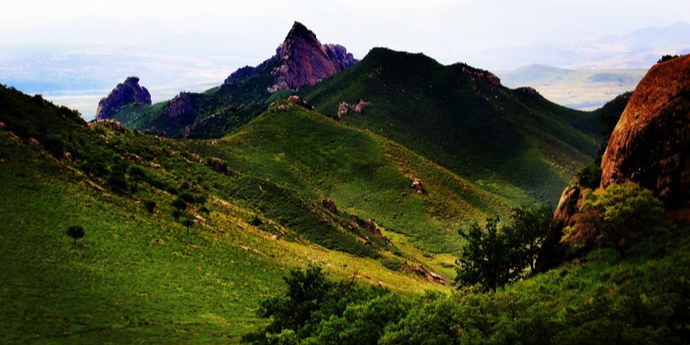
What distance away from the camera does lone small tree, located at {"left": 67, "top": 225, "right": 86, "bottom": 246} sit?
205 feet

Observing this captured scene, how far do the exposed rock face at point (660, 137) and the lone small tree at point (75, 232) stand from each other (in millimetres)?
63507

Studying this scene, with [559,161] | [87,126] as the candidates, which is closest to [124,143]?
[87,126]

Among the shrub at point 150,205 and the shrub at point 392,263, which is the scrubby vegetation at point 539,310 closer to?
the shrub at point 150,205

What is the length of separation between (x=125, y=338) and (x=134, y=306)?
25.6 feet

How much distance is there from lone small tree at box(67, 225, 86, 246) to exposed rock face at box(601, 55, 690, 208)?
63.5 metres

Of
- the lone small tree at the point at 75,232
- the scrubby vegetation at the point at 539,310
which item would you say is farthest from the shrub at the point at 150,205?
the scrubby vegetation at the point at 539,310

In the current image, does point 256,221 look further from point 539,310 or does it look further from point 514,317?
point 539,310

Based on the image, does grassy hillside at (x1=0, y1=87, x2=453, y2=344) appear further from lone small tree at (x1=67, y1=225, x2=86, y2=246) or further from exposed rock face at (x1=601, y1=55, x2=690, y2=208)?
exposed rock face at (x1=601, y1=55, x2=690, y2=208)

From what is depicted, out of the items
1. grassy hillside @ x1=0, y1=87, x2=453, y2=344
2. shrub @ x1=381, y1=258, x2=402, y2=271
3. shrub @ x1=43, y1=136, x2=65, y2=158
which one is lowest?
shrub @ x1=381, y1=258, x2=402, y2=271

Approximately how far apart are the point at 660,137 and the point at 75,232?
222ft

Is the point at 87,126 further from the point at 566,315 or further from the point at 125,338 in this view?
the point at 566,315

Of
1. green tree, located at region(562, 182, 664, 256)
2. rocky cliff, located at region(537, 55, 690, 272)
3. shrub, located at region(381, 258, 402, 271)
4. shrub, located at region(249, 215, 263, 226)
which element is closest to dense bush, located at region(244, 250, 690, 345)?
green tree, located at region(562, 182, 664, 256)

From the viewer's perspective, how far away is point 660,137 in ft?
155

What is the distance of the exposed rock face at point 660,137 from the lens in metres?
45.9
